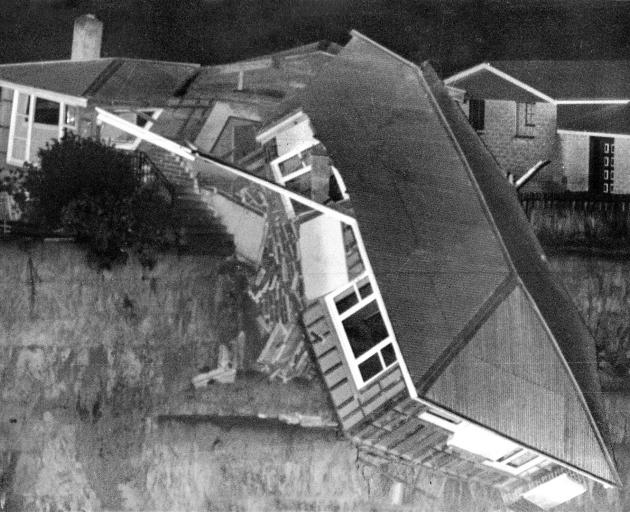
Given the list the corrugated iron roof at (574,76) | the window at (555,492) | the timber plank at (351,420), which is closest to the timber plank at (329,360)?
the timber plank at (351,420)

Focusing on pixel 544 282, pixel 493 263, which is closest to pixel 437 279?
pixel 493 263

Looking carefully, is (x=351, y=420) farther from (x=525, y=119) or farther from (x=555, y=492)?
(x=525, y=119)

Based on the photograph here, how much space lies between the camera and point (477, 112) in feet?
15.2

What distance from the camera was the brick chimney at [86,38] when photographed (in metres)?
4.66

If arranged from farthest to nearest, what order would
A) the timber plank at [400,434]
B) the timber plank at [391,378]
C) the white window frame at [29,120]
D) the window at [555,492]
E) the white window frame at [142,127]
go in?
the white window frame at [29,120] → the white window frame at [142,127] → the window at [555,492] → the timber plank at [400,434] → the timber plank at [391,378]

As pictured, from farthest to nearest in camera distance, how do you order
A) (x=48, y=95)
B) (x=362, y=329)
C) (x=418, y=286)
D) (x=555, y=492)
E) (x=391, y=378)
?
(x=48, y=95), (x=555, y=492), (x=362, y=329), (x=391, y=378), (x=418, y=286)

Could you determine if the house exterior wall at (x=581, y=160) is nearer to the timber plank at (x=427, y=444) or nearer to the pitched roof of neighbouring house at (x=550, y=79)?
the pitched roof of neighbouring house at (x=550, y=79)

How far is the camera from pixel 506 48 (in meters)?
4.86

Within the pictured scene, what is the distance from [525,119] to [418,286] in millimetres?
1579

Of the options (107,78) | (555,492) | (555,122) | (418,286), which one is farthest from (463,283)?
(107,78)

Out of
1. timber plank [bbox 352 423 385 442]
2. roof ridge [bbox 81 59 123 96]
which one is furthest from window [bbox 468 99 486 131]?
roof ridge [bbox 81 59 123 96]

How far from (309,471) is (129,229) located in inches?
66.8

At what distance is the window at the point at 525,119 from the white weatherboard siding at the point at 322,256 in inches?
57.8

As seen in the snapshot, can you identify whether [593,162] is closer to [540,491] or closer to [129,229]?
[540,491]
